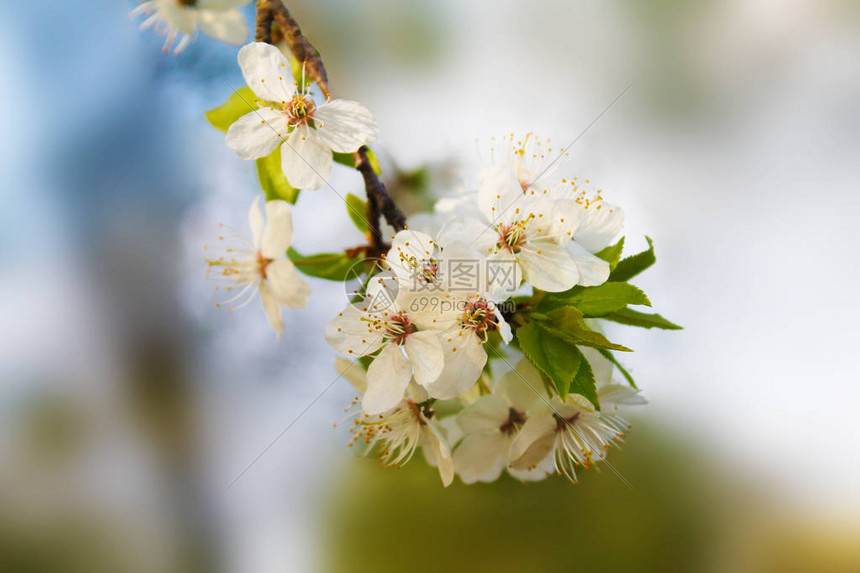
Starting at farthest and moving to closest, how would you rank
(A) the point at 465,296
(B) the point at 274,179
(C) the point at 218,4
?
1. (C) the point at 218,4
2. (B) the point at 274,179
3. (A) the point at 465,296

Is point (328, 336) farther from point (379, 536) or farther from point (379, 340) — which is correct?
point (379, 536)

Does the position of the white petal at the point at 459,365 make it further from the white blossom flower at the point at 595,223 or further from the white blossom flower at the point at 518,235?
the white blossom flower at the point at 595,223

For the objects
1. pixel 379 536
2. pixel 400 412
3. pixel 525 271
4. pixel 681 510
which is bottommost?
pixel 379 536

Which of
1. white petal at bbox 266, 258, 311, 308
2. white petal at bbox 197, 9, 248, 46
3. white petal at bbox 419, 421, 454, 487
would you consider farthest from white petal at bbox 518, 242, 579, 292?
white petal at bbox 197, 9, 248, 46

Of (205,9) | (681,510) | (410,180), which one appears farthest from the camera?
(681,510)

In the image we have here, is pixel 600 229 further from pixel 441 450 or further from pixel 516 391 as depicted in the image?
pixel 441 450

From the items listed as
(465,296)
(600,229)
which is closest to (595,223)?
(600,229)

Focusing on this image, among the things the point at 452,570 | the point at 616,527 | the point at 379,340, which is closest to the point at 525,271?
the point at 379,340
